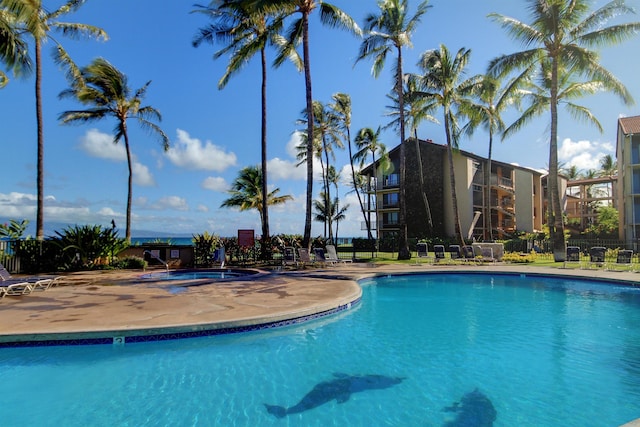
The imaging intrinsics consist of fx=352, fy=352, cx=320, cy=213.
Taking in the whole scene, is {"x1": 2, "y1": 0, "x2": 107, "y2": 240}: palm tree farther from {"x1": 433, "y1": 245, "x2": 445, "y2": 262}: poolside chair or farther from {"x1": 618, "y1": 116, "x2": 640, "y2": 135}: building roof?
{"x1": 618, "y1": 116, "x2": 640, "y2": 135}: building roof

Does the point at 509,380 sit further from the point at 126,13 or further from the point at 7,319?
the point at 126,13

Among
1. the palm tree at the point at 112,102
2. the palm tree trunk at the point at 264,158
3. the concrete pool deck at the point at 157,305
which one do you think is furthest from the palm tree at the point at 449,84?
the palm tree at the point at 112,102

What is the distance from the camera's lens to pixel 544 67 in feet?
71.2

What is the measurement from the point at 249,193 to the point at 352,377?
28010 millimetres

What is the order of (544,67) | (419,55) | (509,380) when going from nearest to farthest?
1. (509,380)
2. (544,67)
3. (419,55)

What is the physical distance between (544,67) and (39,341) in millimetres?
26776

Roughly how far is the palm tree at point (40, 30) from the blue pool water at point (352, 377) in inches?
513

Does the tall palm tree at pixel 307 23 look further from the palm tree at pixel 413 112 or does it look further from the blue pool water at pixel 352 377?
the blue pool water at pixel 352 377

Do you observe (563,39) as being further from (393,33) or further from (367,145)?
(367,145)

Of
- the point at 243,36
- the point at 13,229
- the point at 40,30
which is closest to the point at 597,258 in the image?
the point at 243,36

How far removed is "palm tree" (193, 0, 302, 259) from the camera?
687 inches

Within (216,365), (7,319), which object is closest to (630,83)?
(216,365)

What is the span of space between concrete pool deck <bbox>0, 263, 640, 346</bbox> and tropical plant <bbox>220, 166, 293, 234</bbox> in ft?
62.8

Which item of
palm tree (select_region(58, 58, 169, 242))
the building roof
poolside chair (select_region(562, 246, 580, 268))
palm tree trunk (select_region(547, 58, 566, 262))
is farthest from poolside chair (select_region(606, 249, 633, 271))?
palm tree (select_region(58, 58, 169, 242))
